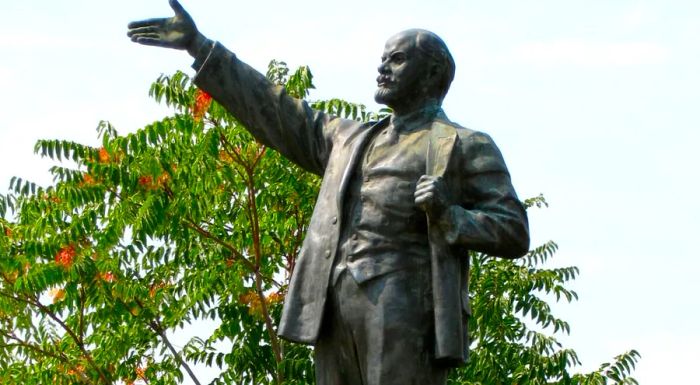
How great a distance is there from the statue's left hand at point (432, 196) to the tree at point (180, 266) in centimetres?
744

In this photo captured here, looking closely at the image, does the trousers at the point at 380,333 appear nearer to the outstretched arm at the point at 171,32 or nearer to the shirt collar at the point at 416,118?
the shirt collar at the point at 416,118

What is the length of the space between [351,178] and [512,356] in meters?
7.70

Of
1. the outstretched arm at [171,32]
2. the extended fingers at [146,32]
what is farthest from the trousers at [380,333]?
the extended fingers at [146,32]

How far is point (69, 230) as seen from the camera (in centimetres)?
1680

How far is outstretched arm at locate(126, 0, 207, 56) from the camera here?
29.6ft

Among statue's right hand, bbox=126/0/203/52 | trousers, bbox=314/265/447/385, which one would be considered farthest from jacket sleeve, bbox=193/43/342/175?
trousers, bbox=314/265/447/385

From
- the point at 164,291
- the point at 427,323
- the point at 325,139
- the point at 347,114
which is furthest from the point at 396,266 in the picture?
the point at 164,291

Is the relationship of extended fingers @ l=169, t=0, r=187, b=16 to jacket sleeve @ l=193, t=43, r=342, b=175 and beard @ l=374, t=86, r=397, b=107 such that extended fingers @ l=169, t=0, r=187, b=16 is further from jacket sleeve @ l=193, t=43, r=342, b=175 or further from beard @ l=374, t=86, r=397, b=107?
beard @ l=374, t=86, r=397, b=107

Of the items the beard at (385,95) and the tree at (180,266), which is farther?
the tree at (180,266)

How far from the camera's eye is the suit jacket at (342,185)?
8445 mm

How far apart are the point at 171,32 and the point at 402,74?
1.12 metres

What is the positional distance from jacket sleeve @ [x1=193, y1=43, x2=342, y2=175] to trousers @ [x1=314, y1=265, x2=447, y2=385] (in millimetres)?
840

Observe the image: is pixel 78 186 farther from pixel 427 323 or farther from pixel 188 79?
pixel 427 323

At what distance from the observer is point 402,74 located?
28.9 feet
